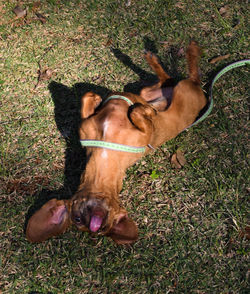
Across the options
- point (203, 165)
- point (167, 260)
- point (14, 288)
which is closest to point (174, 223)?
point (167, 260)

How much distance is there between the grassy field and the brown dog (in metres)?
0.33

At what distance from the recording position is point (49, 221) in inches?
119

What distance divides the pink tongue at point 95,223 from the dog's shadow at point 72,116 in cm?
129

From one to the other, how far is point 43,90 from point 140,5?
7.00 ft

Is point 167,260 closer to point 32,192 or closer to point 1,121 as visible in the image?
A: point 32,192

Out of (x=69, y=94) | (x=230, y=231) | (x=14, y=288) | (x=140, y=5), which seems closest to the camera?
(x=14, y=288)

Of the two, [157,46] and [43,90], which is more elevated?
[157,46]

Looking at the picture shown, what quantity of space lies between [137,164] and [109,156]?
1041 millimetres

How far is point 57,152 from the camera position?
423cm

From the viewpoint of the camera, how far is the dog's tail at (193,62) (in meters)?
4.31

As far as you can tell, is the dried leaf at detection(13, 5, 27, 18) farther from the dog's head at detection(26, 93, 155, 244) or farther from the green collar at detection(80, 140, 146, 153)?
the green collar at detection(80, 140, 146, 153)

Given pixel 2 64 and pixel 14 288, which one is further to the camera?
pixel 2 64

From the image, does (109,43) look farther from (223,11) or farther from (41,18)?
(223,11)

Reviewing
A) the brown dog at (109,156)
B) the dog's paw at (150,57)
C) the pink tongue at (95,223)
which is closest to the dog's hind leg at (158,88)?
the dog's paw at (150,57)
